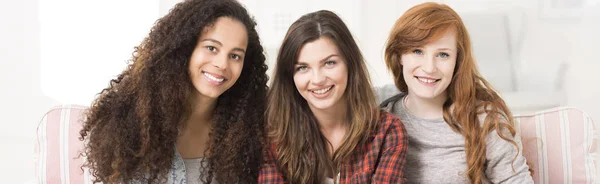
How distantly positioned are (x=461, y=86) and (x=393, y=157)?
324 millimetres

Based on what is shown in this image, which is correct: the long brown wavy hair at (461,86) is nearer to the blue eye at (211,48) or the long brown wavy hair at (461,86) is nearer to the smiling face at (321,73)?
the smiling face at (321,73)

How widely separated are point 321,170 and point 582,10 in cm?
174

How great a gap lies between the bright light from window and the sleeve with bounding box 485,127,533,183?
5.41 ft

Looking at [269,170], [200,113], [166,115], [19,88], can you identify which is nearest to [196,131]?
[200,113]

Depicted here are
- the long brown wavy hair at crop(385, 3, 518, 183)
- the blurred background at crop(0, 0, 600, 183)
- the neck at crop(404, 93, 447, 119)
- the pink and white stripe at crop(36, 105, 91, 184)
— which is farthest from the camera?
the blurred background at crop(0, 0, 600, 183)

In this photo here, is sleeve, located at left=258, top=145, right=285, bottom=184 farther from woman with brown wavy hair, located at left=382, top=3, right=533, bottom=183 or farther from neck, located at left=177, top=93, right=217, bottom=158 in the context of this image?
woman with brown wavy hair, located at left=382, top=3, right=533, bottom=183

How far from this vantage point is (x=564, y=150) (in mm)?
2131

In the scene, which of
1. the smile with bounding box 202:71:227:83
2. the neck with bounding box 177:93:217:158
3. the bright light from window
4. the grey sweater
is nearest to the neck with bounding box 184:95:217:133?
the neck with bounding box 177:93:217:158

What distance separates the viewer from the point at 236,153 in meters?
1.89

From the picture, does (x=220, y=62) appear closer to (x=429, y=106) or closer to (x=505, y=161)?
(x=429, y=106)

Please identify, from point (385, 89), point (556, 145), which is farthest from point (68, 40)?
point (556, 145)

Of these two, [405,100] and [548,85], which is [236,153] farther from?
[548,85]

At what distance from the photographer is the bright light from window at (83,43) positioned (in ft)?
9.35

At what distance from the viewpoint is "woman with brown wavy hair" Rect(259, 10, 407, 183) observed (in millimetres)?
1807
